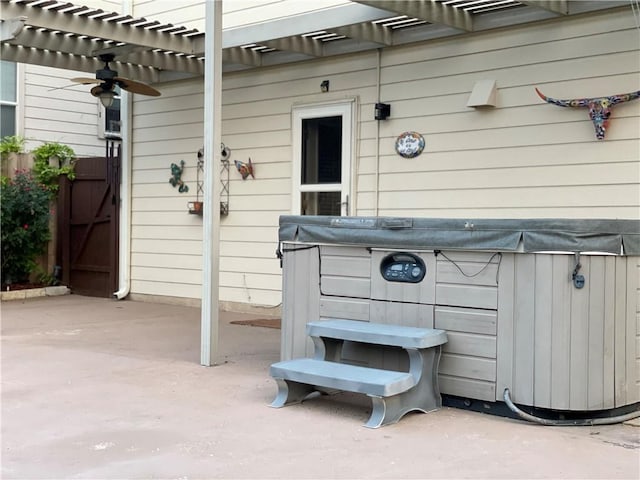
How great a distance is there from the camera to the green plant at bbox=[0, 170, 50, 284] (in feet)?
33.6

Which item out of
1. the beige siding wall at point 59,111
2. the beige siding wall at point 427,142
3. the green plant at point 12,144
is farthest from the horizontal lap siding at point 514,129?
the beige siding wall at point 59,111

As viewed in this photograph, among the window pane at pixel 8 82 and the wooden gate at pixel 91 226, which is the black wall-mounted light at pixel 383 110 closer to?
the wooden gate at pixel 91 226

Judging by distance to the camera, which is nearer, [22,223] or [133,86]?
[133,86]

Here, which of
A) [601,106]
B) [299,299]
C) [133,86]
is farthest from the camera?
[133,86]

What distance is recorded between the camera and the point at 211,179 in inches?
236

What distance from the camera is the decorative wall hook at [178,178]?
382 inches

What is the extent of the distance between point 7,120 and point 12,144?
0.87m

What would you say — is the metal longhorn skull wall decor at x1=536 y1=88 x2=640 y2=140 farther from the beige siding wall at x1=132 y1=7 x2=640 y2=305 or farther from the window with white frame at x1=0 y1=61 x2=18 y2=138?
the window with white frame at x1=0 y1=61 x2=18 y2=138

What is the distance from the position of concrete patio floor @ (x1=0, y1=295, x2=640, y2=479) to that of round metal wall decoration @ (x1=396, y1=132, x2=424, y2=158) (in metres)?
2.63

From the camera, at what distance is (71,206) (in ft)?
36.4

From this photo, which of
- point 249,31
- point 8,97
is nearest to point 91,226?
point 8,97

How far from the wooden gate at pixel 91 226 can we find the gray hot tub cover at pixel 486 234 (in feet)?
20.3

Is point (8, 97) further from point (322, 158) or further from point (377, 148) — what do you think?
point (377, 148)

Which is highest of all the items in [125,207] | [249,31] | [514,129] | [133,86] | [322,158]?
[249,31]
